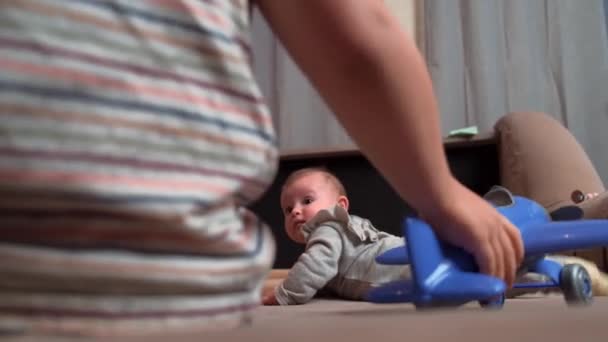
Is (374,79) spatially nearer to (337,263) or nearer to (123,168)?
(123,168)

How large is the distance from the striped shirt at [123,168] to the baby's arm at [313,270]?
1.06 m

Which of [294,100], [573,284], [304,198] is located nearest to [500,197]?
[573,284]

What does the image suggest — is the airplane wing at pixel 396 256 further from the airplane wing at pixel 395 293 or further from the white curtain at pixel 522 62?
the white curtain at pixel 522 62

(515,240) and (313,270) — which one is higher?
(515,240)

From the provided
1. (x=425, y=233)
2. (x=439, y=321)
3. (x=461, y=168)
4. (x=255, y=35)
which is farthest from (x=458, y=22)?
(x=439, y=321)

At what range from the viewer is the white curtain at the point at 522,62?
224 cm

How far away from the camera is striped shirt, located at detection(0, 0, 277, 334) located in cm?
31

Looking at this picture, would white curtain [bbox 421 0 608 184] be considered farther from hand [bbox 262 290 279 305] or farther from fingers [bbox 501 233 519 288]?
fingers [bbox 501 233 519 288]

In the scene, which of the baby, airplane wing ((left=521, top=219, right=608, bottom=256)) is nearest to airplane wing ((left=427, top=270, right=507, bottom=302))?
airplane wing ((left=521, top=219, right=608, bottom=256))

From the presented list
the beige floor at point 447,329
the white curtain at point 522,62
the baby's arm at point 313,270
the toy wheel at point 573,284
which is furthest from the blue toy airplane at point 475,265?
the white curtain at point 522,62

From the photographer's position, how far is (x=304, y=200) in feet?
5.81

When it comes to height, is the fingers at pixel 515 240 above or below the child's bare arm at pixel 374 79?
below

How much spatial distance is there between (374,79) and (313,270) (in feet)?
3.47

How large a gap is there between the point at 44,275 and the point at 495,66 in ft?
7.37
